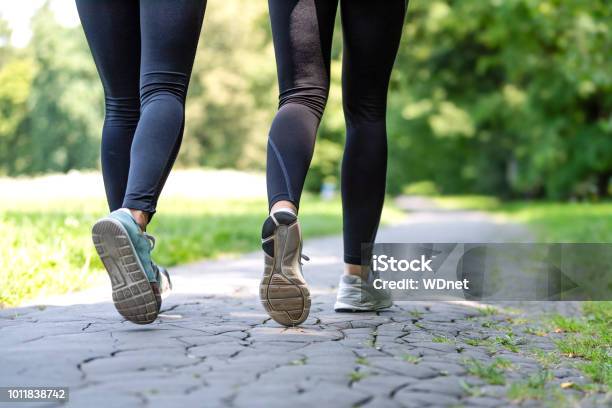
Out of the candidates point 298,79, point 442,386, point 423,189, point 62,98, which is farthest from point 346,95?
point 423,189

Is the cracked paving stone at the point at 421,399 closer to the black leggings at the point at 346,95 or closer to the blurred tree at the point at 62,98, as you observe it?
the black leggings at the point at 346,95

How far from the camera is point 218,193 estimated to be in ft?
73.7

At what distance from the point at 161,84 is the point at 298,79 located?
1.60 feet

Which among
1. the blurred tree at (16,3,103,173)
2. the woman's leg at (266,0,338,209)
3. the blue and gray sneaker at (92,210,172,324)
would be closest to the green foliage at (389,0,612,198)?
the woman's leg at (266,0,338,209)

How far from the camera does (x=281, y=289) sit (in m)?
2.49

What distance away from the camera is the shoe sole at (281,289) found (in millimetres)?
2488

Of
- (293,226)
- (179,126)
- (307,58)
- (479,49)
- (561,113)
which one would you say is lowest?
(293,226)

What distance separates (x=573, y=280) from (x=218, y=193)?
17.6 meters

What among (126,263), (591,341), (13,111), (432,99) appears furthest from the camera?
(13,111)

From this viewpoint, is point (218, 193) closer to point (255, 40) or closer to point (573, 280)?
point (573, 280)

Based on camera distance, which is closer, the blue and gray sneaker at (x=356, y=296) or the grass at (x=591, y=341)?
the grass at (x=591, y=341)

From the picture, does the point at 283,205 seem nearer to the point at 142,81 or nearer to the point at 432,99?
the point at 142,81

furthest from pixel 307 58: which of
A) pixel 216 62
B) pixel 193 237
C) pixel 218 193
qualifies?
pixel 216 62

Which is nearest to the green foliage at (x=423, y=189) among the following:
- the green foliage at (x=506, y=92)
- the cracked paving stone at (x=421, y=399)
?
the green foliage at (x=506, y=92)
